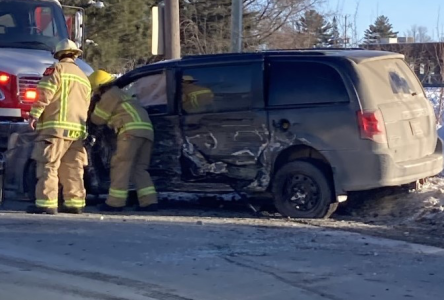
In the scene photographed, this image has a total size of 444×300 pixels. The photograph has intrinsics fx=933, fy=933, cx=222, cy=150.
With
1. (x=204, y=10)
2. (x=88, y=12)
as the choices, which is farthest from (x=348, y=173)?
(x=204, y=10)

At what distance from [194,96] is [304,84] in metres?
1.33

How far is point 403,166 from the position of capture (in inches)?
394

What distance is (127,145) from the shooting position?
10.6 meters

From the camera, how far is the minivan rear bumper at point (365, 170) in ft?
32.1

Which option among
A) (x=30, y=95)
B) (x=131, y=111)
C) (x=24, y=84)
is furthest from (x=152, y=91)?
(x=24, y=84)

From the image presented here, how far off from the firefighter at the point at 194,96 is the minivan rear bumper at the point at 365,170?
5.05 ft

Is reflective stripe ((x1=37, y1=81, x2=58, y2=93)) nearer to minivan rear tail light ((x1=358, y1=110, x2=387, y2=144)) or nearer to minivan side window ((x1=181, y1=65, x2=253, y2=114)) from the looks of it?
minivan side window ((x1=181, y1=65, x2=253, y2=114))

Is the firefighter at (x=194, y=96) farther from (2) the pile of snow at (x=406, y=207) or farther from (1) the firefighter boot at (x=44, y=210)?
(2) the pile of snow at (x=406, y=207)

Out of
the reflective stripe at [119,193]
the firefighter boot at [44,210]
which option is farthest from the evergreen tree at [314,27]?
the firefighter boot at [44,210]

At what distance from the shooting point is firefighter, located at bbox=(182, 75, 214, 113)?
34.8 feet

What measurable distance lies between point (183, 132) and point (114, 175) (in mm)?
931

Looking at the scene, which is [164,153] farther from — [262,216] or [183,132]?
[262,216]

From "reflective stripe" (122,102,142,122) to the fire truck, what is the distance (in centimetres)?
155

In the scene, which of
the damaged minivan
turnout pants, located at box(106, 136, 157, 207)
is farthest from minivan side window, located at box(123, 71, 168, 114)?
turnout pants, located at box(106, 136, 157, 207)
